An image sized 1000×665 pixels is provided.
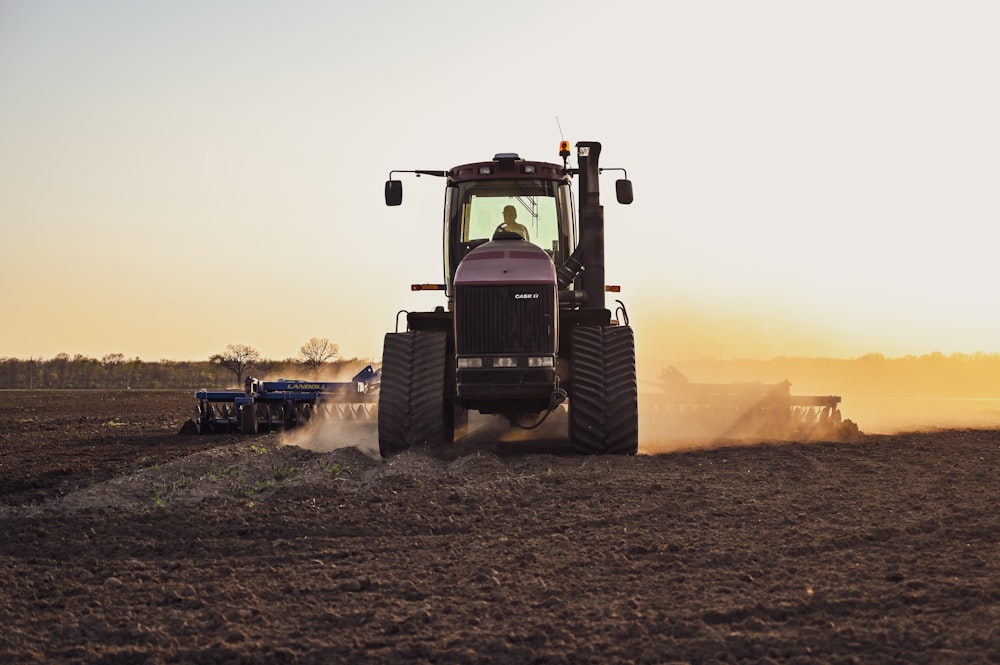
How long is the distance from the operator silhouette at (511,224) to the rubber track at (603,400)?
5.98ft

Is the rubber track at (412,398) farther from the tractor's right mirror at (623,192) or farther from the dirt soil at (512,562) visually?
the tractor's right mirror at (623,192)

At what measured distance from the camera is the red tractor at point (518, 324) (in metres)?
11.2

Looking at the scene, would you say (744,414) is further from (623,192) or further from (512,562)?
(512,562)

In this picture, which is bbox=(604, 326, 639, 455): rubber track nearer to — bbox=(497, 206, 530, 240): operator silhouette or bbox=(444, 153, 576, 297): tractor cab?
bbox=(444, 153, 576, 297): tractor cab

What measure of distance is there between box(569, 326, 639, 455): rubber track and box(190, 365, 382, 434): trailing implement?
755 centimetres

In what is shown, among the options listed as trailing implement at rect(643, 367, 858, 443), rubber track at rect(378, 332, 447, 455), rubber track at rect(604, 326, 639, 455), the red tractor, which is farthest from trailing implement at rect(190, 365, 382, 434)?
rubber track at rect(604, 326, 639, 455)

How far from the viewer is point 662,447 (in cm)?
1432

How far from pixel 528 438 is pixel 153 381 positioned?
59.6 meters

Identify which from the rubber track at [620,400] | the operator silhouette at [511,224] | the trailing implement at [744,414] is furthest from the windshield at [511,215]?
the trailing implement at [744,414]

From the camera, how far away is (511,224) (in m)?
12.7

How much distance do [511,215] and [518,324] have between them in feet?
6.79

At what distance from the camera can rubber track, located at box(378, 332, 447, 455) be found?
38.3ft

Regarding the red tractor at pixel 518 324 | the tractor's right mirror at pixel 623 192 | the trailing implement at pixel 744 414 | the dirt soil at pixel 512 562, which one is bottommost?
the dirt soil at pixel 512 562

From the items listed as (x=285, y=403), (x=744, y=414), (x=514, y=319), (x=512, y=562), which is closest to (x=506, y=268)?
(x=514, y=319)
